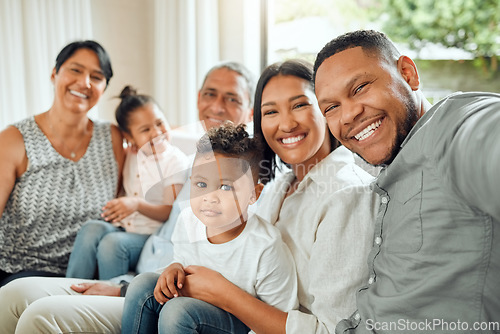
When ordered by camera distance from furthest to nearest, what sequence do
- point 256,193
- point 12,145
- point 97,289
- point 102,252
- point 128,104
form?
point 128,104 → point 12,145 → point 102,252 → point 97,289 → point 256,193

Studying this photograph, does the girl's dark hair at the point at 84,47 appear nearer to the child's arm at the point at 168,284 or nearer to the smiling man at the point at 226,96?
the smiling man at the point at 226,96

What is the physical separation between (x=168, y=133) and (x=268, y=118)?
523 mm

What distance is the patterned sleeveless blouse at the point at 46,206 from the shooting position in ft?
5.36

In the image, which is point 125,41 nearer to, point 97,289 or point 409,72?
point 97,289

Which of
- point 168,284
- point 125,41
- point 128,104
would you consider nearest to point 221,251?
point 168,284

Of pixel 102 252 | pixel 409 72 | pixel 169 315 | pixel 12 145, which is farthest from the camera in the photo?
pixel 12 145

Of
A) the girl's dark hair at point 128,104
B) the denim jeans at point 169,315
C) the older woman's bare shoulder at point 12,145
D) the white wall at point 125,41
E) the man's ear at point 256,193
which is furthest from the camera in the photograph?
the white wall at point 125,41

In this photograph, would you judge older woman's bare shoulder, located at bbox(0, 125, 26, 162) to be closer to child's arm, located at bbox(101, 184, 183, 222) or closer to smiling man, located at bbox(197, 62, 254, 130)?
child's arm, located at bbox(101, 184, 183, 222)

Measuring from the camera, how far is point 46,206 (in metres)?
1.66

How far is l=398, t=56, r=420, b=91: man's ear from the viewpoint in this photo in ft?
3.03

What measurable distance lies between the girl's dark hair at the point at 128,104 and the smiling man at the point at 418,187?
937mm

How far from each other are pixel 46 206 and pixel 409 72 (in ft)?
4.40

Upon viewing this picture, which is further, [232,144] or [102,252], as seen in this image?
[102,252]

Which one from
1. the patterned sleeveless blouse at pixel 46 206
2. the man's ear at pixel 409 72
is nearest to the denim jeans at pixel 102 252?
the patterned sleeveless blouse at pixel 46 206
